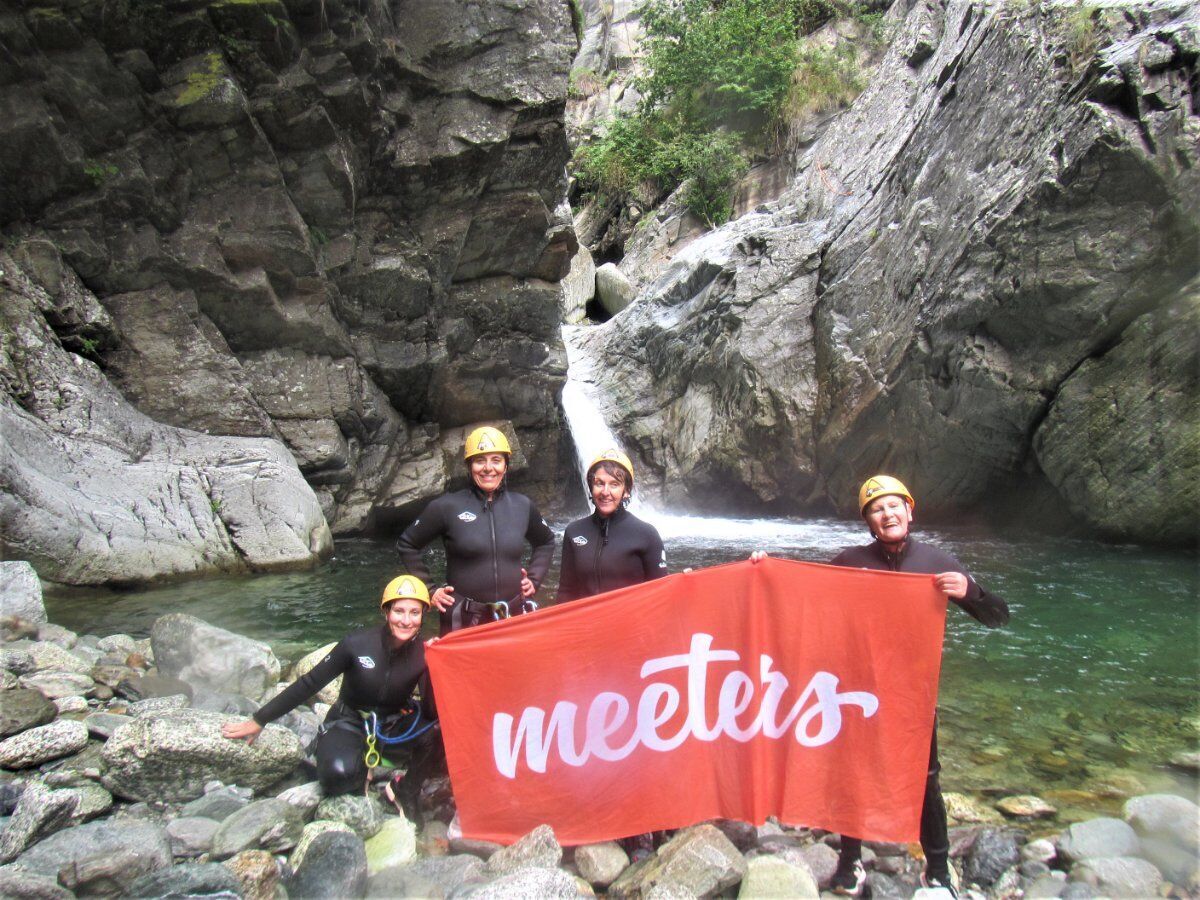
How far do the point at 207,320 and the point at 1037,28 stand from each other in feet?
48.9

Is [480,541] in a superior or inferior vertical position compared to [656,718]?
superior

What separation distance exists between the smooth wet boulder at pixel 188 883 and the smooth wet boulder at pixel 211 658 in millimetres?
2682

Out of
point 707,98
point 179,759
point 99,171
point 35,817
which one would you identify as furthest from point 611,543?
point 707,98

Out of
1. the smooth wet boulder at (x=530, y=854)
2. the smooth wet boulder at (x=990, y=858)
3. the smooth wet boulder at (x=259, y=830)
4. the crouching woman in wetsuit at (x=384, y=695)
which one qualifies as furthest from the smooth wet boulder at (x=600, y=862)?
the smooth wet boulder at (x=990, y=858)

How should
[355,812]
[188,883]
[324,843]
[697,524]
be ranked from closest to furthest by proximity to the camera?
[188,883] < [324,843] < [355,812] < [697,524]

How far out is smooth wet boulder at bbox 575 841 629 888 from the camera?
3.14 metres

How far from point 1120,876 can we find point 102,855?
14.2ft

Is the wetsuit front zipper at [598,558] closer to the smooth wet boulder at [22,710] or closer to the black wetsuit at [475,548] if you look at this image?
the black wetsuit at [475,548]

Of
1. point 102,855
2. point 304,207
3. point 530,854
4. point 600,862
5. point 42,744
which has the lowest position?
point 600,862

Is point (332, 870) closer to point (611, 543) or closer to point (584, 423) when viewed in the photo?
point (611, 543)

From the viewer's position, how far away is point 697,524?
52.1 ft

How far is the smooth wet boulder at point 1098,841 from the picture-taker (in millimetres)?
3320

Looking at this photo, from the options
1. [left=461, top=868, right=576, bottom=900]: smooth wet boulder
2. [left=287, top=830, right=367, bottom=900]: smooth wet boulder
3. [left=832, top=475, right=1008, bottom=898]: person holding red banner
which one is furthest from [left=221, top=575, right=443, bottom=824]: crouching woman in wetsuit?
[left=832, top=475, right=1008, bottom=898]: person holding red banner

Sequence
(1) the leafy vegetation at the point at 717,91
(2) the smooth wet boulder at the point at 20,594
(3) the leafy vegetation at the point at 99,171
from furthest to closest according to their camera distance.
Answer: (1) the leafy vegetation at the point at 717,91 < (3) the leafy vegetation at the point at 99,171 < (2) the smooth wet boulder at the point at 20,594
